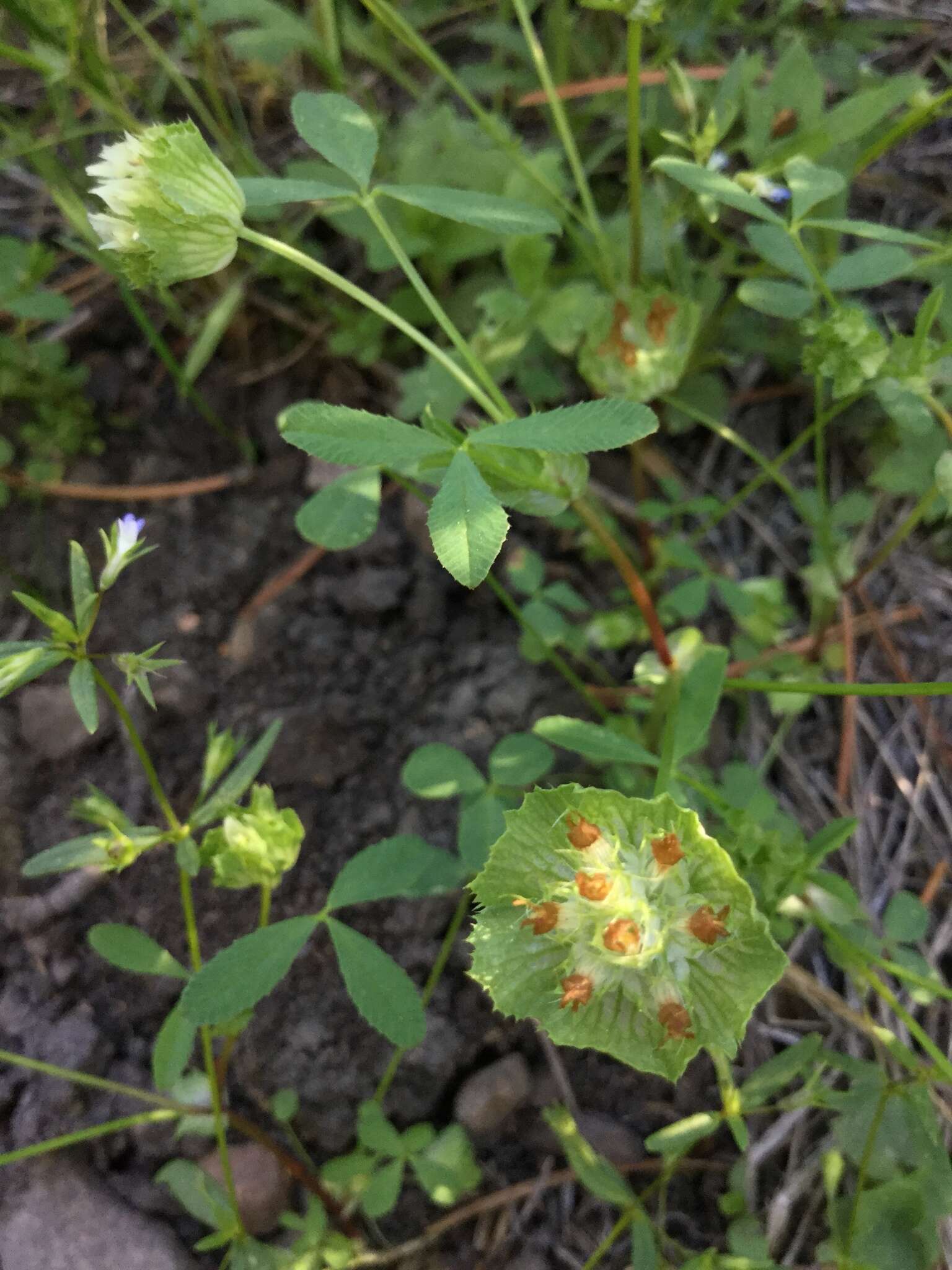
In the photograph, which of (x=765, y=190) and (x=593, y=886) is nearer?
(x=593, y=886)

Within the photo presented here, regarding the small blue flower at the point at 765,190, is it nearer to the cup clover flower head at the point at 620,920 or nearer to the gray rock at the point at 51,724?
the cup clover flower head at the point at 620,920

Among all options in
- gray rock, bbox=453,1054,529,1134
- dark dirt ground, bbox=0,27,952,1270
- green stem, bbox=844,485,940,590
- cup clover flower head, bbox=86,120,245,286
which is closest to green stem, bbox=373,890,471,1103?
dark dirt ground, bbox=0,27,952,1270

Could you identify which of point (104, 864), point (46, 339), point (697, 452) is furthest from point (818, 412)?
point (46, 339)

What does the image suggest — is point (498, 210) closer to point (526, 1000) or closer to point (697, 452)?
point (697, 452)

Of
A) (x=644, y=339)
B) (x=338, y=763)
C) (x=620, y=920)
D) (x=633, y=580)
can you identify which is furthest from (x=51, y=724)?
(x=644, y=339)

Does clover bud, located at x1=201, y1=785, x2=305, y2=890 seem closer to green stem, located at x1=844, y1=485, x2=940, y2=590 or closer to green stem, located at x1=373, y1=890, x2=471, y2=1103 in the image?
green stem, located at x1=373, y1=890, x2=471, y2=1103

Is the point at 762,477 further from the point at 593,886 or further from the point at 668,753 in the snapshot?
the point at 593,886
